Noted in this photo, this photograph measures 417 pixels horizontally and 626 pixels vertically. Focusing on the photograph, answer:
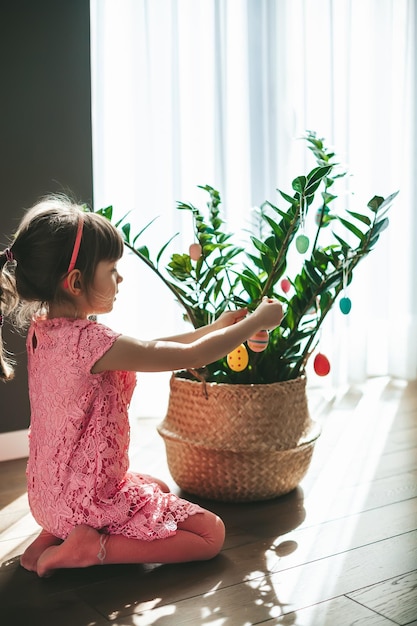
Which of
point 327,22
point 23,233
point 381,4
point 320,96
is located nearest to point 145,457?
point 23,233

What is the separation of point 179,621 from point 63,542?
304mm

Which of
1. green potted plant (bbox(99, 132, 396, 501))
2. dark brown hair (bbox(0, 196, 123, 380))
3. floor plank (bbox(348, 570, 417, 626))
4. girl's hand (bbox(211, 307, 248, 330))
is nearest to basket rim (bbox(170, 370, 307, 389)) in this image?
green potted plant (bbox(99, 132, 396, 501))

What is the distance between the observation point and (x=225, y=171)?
8.88 ft

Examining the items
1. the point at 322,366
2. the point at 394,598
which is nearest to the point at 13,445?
the point at 322,366

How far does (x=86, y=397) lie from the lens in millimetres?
1521

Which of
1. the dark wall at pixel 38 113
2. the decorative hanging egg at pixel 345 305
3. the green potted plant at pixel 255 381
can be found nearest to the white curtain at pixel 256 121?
the dark wall at pixel 38 113

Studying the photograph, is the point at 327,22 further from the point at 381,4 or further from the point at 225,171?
the point at 225,171

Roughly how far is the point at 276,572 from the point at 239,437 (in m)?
0.36

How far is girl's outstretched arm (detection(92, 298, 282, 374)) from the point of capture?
1494 millimetres

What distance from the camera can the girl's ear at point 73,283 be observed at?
4.91 ft

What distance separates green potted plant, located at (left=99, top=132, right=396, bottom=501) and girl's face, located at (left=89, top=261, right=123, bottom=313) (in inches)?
8.5

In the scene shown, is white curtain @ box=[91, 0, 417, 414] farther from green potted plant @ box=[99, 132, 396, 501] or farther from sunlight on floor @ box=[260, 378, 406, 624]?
green potted plant @ box=[99, 132, 396, 501]

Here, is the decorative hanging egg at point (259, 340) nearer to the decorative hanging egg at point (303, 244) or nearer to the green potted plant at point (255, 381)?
the green potted plant at point (255, 381)

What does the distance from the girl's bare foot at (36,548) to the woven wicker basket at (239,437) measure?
381 mm
